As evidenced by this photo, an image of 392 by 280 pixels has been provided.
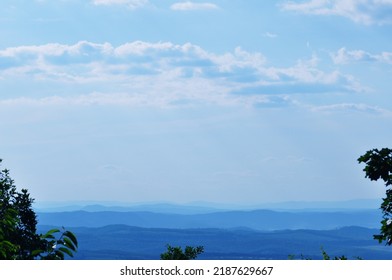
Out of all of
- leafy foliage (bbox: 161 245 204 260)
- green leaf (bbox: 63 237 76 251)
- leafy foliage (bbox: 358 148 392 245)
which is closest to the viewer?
green leaf (bbox: 63 237 76 251)

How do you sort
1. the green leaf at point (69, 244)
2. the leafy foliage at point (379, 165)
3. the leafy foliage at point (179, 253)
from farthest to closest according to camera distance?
the leafy foliage at point (179, 253)
the leafy foliage at point (379, 165)
the green leaf at point (69, 244)

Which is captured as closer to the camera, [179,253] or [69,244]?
[69,244]

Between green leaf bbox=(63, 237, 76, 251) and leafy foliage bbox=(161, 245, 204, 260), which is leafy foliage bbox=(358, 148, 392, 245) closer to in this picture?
green leaf bbox=(63, 237, 76, 251)

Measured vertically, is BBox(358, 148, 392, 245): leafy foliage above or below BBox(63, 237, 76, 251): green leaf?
above

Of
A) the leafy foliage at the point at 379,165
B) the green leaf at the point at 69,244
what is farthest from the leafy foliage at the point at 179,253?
the green leaf at the point at 69,244

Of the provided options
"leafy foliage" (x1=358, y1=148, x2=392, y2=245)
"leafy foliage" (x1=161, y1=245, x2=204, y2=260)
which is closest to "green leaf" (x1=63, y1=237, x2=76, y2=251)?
"leafy foliage" (x1=358, y1=148, x2=392, y2=245)

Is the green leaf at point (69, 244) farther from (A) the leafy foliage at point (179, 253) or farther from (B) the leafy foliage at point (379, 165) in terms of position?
(A) the leafy foliage at point (179, 253)

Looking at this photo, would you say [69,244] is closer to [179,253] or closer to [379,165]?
[379,165]

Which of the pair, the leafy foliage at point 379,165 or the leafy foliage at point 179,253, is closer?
the leafy foliage at point 379,165

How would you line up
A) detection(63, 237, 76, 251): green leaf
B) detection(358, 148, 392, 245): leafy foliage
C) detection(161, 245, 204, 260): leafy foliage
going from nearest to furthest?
detection(63, 237, 76, 251): green leaf → detection(358, 148, 392, 245): leafy foliage → detection(161, 245, 204, 260): leafy foliage

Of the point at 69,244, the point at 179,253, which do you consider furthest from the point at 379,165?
the point at 179,253

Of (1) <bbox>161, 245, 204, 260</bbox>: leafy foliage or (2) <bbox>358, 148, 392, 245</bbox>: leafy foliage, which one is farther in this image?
(1) <bbox>161, 245, 204, 260</bbox>: leafy foliage
